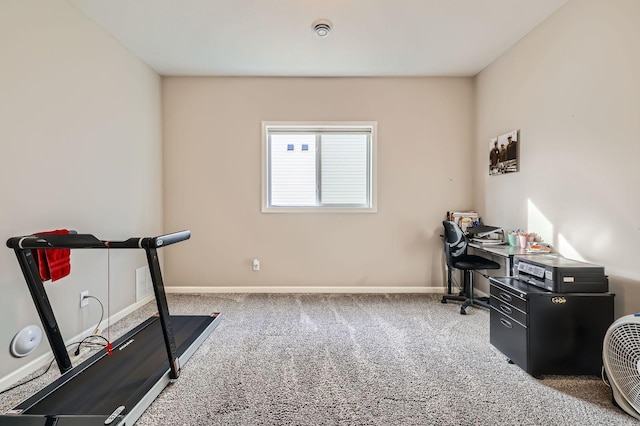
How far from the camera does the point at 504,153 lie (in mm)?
3207

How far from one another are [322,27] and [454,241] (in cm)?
257

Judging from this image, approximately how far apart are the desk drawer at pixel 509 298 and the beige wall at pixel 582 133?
2.20ft

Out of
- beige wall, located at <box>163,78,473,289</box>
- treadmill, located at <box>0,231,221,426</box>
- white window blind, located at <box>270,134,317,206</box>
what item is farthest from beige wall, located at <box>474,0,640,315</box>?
treadmill, located at <box>0,231,221,426</box>

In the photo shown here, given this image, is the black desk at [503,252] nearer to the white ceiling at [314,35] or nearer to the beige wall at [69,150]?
the white ceiling at [314,35]

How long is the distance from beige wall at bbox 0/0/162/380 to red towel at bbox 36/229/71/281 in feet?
0.53

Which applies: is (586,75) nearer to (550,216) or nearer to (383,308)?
(550,216)

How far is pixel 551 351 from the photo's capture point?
6.35 ft

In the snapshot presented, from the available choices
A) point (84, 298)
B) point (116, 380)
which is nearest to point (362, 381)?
point (116, 380)

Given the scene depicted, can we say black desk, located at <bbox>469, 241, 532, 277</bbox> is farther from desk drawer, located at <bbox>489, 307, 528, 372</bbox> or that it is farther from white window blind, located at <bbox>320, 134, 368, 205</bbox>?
white window blind, located at <bbox>320, 134, 368, 205</bbox>

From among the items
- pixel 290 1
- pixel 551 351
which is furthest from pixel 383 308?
pixel 290 1

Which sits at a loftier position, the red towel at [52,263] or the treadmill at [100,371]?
the red towel at [52,263]

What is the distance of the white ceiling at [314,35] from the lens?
245 centimetres

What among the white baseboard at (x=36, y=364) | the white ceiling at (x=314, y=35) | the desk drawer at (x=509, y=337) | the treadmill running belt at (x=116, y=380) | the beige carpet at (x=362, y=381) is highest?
the white ceiling at (x=314, y=35)

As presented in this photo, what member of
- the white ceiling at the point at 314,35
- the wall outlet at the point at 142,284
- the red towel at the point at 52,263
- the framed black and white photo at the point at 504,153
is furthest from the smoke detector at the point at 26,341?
the framed black and white photo at the point at 504,153
